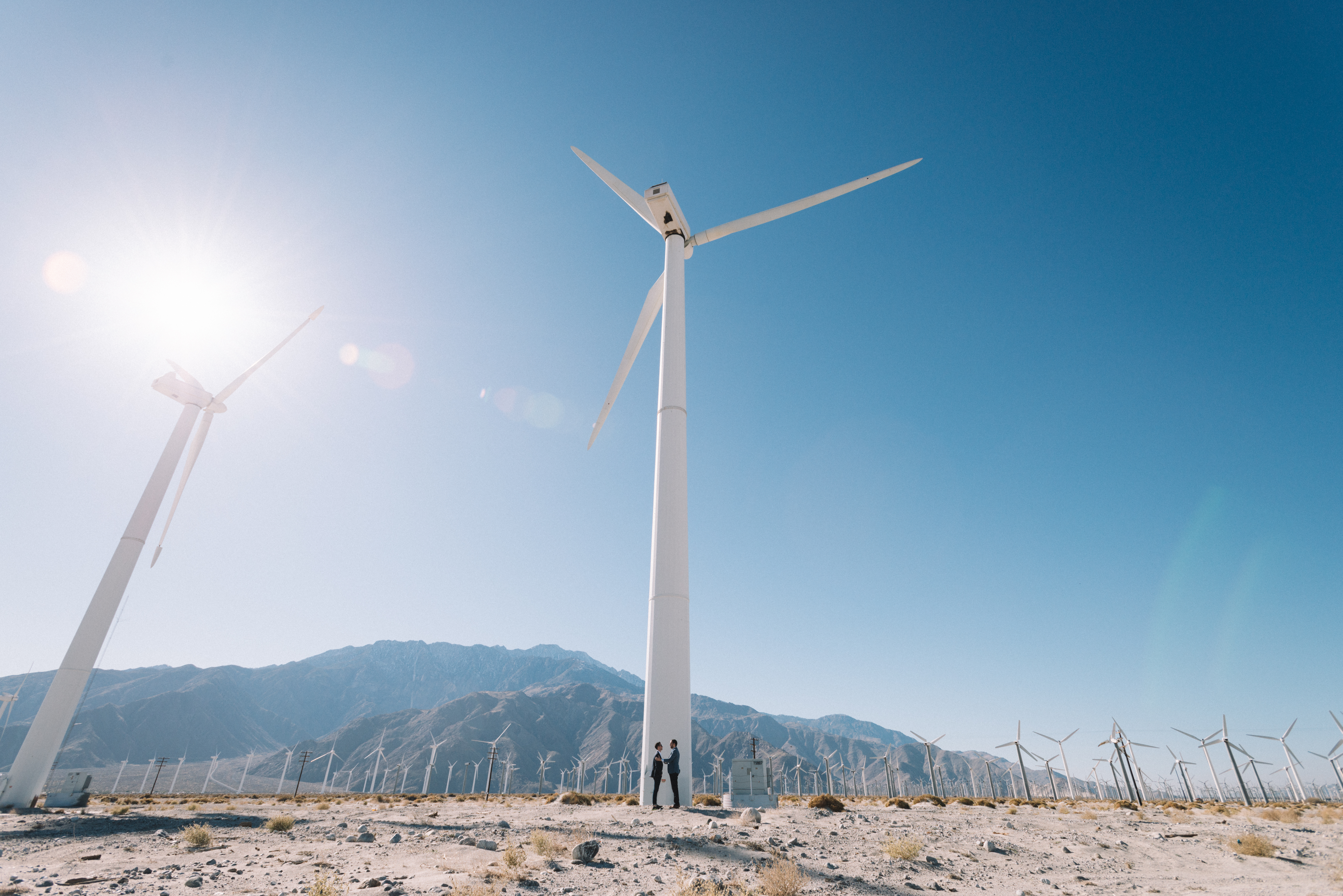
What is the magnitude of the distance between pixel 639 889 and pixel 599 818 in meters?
8.59

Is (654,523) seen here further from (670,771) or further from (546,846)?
(546,846)

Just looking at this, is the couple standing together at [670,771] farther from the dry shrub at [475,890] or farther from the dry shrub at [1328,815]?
the dry shrub at [1328,815]

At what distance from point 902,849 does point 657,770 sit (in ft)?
27.6

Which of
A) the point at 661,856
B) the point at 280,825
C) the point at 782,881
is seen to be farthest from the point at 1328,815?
the point at 280,825

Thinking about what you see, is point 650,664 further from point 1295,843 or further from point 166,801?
point 166,801

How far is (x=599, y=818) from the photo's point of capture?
18.4 m

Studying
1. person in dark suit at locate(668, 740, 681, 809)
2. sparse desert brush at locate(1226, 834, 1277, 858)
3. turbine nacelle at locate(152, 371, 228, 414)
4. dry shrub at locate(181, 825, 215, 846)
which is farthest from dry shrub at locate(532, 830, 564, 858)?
turbine nacelle at locate(152, 371, 228, 414)

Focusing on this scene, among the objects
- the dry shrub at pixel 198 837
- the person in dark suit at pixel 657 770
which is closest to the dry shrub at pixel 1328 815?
the person in dark suit at pixel 657 770

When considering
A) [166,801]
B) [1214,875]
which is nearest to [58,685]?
[166,801]

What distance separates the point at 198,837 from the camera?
15836 millimetres

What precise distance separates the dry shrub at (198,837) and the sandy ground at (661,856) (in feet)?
1.02

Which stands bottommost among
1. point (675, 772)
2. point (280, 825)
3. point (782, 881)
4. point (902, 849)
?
point (280, 825)

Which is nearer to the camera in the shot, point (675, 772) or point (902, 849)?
point (902, 849)

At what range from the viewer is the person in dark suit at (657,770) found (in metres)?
20.0
